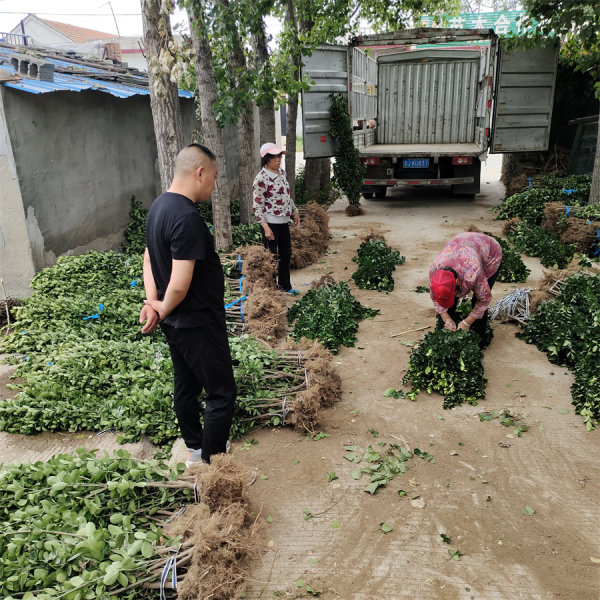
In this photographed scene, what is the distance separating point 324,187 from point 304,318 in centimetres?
934

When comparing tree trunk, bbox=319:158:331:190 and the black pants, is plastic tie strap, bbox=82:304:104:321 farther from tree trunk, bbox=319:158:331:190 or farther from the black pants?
tree trunk, bbox=319:158:331:190

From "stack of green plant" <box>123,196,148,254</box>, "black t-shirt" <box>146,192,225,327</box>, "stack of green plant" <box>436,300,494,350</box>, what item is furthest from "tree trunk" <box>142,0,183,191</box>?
"stack of green plant" <box>436,300,494,350</box>

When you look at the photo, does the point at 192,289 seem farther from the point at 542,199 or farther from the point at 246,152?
the point at 542,199

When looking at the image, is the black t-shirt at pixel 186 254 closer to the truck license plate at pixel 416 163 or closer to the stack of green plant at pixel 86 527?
the stack of green plant at pixel 86 527

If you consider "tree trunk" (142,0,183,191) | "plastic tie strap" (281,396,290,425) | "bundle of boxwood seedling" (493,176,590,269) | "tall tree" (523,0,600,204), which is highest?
"tall tree" (523,0,600,204)

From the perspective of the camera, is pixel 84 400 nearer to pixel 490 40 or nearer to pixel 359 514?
pixel 359 514

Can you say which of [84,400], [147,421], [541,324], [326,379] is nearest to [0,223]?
[84,400]

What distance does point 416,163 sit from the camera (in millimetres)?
11719

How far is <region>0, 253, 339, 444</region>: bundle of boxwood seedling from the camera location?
13.4 ft

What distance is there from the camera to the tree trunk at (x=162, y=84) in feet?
20.5

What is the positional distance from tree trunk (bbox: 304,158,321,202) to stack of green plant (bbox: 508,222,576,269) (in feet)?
18.9

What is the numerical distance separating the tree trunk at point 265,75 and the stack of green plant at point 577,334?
538 centimetres

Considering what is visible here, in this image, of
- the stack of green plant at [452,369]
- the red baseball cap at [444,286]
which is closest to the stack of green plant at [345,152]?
the red baseball cap at [444,286]

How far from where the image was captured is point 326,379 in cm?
438
